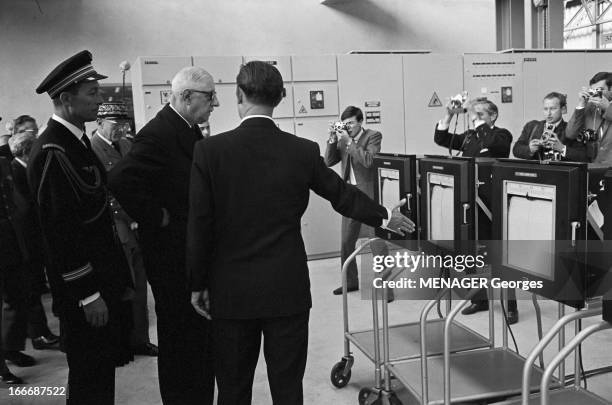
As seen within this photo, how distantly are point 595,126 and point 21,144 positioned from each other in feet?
13.3

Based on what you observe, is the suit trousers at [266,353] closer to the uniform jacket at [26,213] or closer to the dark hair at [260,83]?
the dark hair at [260,83]

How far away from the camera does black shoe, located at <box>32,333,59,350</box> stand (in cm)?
360

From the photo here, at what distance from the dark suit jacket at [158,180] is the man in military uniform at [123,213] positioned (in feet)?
3.91

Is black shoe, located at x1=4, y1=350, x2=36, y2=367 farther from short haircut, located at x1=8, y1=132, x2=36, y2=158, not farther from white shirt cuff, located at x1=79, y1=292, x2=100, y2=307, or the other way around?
white shirt cuff, located at x1=79, y1=292, x2=100, y2=307

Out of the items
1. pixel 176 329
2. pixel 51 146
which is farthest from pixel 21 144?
pixel 176 329

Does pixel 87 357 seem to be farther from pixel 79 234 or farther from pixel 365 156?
pixel 365 156

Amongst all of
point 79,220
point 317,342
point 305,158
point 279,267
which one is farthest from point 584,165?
point 317,342

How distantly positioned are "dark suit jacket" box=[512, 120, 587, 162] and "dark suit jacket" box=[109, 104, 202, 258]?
236cm

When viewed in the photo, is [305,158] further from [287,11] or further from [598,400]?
[287,11]

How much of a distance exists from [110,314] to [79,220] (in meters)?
0.40

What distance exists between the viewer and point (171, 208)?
83.4 inches

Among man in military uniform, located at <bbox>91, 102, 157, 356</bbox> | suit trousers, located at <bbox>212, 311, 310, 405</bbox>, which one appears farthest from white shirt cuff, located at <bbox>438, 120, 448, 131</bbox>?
suit trousers, located at <bbox>212, 311, 310, 405</bbox>

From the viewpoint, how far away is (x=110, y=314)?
207 centimetres

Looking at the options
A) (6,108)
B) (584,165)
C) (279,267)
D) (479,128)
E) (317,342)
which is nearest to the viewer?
(584,165)
